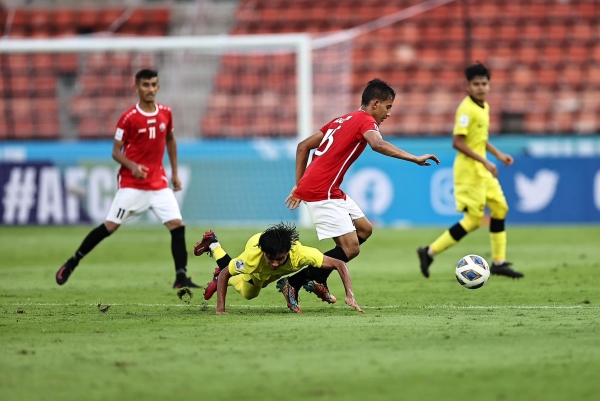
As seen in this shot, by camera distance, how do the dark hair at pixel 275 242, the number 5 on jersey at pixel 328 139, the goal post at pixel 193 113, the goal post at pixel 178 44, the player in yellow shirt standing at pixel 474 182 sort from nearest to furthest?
1. the dark hair at pixel 275 242
2. the number 5 on jersey at pixel 328 139
3. the player in yellow shirt standing at pixel 474 182
4. the goal post at pixel 178 44
5. the goal post at pixel 193 113

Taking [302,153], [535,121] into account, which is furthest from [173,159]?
[535,121]

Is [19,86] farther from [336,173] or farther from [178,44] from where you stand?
[336,173]

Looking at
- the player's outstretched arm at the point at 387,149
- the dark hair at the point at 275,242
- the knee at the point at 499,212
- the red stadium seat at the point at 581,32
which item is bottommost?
the knee at the point at 499,212

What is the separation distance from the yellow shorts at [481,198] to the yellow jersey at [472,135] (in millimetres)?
66

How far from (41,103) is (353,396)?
15.5 meters

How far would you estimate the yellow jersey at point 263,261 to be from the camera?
24.3 ft

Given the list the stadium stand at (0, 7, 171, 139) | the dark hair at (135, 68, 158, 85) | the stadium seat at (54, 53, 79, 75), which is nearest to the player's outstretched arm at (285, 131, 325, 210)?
the dark hair at (135, 68, 158, 85)

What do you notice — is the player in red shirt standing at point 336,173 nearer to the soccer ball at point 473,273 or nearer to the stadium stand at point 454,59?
the soccer ball at point 473,273

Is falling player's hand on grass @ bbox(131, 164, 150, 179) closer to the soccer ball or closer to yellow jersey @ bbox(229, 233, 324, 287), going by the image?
yellow jersey @ bbox(229, 233, 324, 287)

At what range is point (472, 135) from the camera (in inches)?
422

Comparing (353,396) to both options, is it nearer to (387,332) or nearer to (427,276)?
(387,332)

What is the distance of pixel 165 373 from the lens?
17.3 ft

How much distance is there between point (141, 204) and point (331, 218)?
276 centimetres

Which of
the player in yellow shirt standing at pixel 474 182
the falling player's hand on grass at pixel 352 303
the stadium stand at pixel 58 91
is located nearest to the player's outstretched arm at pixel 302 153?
the falling player's hand on grass at pixel 352 303
